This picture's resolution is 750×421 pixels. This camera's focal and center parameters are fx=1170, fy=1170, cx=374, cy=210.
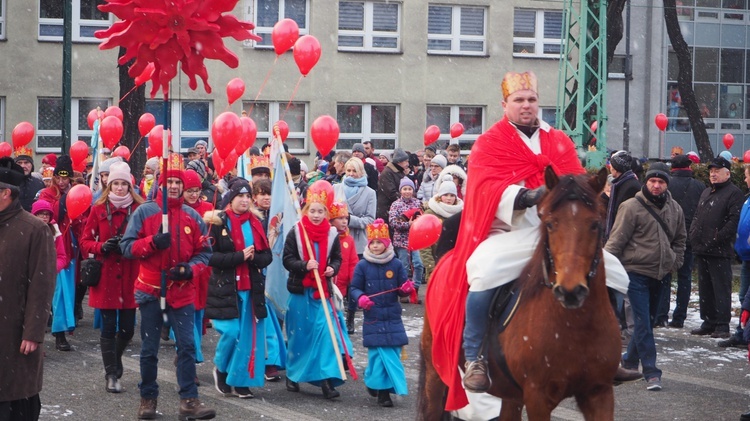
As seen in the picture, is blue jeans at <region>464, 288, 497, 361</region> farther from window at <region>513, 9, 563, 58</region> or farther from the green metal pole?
window at <region>513, 9, 563, 58</region>

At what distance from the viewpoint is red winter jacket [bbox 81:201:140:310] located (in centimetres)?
1039

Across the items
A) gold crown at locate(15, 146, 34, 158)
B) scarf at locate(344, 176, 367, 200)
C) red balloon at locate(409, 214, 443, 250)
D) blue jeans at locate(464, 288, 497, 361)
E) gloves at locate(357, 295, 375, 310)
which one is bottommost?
gloves at locate(357, 295, 375, 310)

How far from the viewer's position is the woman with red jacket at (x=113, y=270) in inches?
408

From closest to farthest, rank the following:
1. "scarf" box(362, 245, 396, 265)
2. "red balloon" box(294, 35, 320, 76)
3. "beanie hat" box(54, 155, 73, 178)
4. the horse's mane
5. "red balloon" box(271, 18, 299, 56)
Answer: the horse's mane < "scarf" box(362, 245, 396, 265) < "beanie hat" box(54, 155, 73, 178) < "red balloon" box(294, 35, 320, 76) < "red balloon" box(271, 18, 299, 56)

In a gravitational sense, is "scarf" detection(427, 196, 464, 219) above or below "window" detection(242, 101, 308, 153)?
below

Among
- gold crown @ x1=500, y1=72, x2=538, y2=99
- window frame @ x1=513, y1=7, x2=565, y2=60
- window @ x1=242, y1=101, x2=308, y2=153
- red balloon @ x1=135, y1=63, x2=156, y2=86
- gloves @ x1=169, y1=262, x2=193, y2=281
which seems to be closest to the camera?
gold crown @ x1=500, y1=72, x2=538, y2=99

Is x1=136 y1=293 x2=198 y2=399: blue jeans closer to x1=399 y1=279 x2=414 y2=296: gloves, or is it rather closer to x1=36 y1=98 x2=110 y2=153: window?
x1=399 y1=279 x2=414 y2=296: gloves

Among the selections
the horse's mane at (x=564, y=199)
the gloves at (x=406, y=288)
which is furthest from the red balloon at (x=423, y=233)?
the horse's mane at (x=564, y=199)

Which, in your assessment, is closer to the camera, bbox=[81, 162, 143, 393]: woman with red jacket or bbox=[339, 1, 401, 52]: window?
bbox=[81, 162, 143, 393]: woman with red jacket

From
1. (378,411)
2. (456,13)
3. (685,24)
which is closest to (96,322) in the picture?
(378,411)

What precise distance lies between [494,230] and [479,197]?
0.33 metres

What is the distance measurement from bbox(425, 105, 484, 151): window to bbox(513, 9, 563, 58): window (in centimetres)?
231

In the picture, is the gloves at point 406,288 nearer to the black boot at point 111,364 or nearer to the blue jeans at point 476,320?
the black boot at point 111,364

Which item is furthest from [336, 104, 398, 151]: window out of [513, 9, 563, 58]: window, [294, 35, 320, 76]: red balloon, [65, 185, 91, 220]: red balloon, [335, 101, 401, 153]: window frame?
[65, 185, 91, 220]: red balloon
